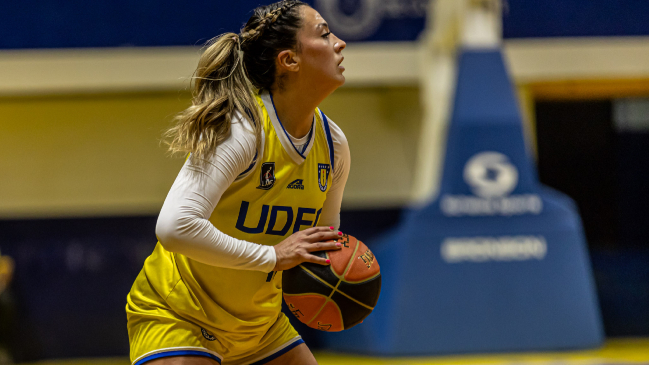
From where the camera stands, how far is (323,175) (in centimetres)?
260

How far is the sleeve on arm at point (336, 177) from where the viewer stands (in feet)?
8.84

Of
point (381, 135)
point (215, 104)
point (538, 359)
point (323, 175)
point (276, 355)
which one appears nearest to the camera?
point (215, 104)

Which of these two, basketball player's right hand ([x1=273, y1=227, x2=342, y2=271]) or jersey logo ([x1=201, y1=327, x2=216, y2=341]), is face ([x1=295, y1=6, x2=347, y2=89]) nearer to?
basketball player's right hand ([x1=273, y1=227, x2=342, y2=271])

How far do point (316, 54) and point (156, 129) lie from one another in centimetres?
729

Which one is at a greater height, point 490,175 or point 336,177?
point 336,177

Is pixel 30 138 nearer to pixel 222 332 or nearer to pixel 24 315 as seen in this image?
pixel 24 315

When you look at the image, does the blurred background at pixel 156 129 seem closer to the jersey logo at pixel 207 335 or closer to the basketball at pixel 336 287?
the basketball at pixel 336 287

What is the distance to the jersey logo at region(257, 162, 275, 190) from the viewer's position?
2.40 m

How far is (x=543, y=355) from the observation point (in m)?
7.12

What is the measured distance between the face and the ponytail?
0.70 feet

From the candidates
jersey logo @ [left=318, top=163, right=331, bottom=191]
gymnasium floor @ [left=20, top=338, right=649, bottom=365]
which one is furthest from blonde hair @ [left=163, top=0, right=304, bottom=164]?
gymnasium floor @ [left=20, top=338, right=649, bottom=365]

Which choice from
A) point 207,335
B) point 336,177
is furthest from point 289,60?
point 207,335

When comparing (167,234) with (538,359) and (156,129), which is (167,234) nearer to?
(538,359)

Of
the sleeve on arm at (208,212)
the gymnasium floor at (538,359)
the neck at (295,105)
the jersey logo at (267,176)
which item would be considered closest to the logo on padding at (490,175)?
the gymnasium floor at (538,359)
